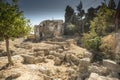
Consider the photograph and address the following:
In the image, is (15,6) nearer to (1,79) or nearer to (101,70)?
(1,79)

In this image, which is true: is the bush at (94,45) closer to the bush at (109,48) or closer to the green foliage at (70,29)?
the bush at (109,48)

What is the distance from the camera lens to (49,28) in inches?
2317

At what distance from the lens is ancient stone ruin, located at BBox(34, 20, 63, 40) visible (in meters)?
58.5

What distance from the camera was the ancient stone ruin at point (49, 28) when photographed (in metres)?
58.5

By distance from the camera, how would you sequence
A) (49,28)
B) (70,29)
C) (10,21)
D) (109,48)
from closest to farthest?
(10,21), (109,48), (70,29), (49,28)

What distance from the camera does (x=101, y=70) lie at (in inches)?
738

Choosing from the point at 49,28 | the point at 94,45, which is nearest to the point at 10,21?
the point at 94,45

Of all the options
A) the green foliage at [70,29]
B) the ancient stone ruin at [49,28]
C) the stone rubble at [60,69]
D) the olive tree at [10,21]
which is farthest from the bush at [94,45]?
the ancient stone ruin at [49,28]

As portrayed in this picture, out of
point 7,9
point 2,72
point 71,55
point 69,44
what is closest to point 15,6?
point 7,9

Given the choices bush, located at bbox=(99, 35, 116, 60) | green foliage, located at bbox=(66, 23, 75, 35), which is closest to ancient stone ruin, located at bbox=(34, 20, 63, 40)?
green foliage, located at bbox=(66, 23, 75, 35)

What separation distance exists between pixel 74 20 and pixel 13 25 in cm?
4386

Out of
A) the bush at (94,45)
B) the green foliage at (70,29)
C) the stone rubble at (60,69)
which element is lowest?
the stone rubble at (60,69)

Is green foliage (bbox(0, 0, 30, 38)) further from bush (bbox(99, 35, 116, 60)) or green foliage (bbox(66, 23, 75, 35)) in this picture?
green foliage (bbox(66, 23, 75, 35))

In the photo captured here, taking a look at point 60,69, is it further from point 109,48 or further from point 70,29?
point 70,29
